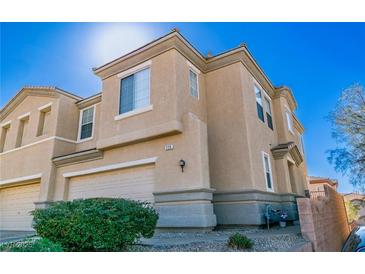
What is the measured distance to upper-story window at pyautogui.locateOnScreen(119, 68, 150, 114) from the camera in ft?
31.4

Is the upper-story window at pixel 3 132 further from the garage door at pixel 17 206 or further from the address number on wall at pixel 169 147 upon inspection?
the address number on wall at pixel 169 147

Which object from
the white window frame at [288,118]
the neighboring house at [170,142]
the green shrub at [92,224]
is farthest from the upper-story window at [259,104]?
the green shrub at [92,224]

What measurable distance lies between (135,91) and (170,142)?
2.84 meters

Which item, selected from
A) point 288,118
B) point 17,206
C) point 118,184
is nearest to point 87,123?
point 118,184

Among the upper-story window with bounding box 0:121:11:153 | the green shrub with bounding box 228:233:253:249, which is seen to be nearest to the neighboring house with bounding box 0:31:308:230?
the green shrub with bounding box 228:233:253:249

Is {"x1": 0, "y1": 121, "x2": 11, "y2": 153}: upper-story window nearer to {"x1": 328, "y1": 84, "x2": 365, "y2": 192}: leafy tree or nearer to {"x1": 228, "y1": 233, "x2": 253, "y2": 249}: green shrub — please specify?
{"x1": 228, "y1": 233, "x2": 253, "y2": 249}: green shrub

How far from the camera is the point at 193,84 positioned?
10023mm

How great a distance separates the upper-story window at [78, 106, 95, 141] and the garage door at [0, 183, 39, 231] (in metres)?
3.15

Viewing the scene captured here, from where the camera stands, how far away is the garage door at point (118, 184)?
8703 millimetres

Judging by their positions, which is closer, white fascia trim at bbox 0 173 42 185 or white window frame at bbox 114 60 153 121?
white window frame at bbox 114 60 153 121

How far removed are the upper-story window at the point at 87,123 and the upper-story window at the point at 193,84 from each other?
215 inches
